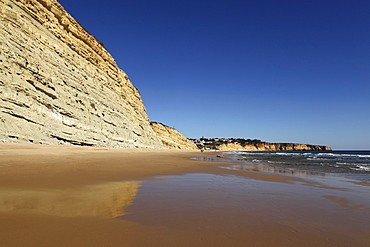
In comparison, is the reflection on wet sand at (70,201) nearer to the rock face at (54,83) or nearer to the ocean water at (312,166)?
the ocean water at (312,166)

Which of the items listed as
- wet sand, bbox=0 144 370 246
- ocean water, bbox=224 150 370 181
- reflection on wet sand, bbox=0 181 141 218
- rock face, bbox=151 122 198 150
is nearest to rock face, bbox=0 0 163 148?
reflection on wet sand, bbox=0 181 141 218

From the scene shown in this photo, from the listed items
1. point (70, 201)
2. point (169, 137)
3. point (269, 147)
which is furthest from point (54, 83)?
point (269, 147)

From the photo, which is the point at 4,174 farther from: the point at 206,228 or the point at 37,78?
the point at 37,78

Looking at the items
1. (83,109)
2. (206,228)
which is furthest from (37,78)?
(206,228)

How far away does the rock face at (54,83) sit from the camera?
1384cm

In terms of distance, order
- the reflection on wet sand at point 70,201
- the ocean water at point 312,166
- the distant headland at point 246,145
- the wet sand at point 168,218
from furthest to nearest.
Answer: the distant headland at point 246,145, the ocean water at point 312,166, the reflection on wet sand at point 70,201, the wet sand at point 168,218

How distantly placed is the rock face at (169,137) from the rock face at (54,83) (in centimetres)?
2361

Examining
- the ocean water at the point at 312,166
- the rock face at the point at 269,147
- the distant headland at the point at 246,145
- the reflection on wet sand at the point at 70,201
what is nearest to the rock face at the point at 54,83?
the reflection on wet sand at the point at 70,201

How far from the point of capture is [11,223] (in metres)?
2.12

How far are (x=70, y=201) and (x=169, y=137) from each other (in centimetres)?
5440

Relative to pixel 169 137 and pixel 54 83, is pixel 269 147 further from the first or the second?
pixel 54 83

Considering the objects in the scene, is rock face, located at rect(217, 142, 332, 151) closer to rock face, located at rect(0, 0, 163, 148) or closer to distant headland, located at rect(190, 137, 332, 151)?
distant headland, located at rect(190, 137, 332, 151)

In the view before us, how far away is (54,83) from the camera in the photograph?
18125 mm

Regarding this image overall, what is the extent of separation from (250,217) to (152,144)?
1380 inches
